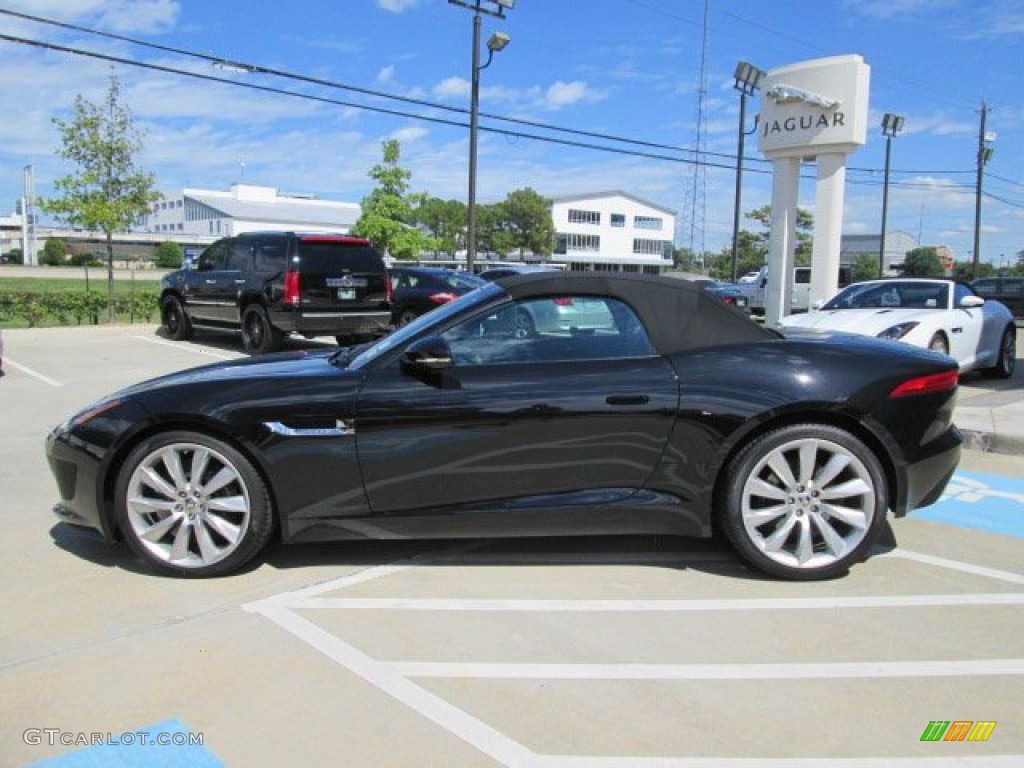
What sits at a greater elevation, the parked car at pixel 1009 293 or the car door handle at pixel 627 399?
the parked car at pixel 1009 293

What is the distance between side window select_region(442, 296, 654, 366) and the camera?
13.1 ft

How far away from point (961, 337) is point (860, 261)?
72.4m

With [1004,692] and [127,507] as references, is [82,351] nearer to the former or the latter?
[127,507]

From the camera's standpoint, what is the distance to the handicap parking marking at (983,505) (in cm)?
501

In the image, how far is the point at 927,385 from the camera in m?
4.08

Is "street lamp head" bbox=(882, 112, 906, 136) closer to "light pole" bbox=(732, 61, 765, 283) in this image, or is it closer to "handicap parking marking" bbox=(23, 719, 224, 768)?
"light pole" bbox=(732, 61, 765, 283)

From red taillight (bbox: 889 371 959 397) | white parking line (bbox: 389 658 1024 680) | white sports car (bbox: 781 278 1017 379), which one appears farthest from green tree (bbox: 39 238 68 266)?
red taillight (bbox: 889 371 959 397)

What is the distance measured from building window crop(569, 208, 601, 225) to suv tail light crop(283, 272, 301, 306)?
10517 centimetres

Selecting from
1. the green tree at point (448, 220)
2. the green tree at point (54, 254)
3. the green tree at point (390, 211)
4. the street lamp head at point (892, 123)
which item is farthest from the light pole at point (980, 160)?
the green tree at point (54, 254)

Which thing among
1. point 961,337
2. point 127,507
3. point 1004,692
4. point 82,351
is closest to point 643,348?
point 1004,692

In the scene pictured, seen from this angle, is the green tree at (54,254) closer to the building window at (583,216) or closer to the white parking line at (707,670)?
the building window at (583,216)

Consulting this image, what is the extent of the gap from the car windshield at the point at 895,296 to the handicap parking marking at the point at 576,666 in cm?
659

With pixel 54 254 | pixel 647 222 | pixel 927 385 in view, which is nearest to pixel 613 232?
pixel 647 222

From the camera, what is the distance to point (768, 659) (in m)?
3.23
